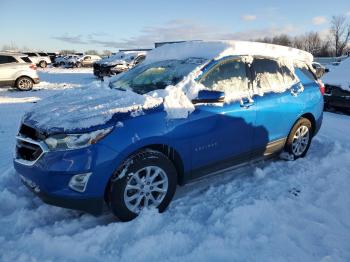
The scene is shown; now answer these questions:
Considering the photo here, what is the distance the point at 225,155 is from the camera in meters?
4.20

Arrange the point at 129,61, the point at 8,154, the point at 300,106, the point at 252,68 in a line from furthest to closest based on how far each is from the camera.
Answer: the point at 129,61 → the point at 8,154 → the point at 300,106 → the point at 252,68

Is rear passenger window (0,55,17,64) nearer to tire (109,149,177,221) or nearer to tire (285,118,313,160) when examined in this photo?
tire (285,118,313,160)

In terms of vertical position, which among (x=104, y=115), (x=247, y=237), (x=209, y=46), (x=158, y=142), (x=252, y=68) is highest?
(x=209, y=46)

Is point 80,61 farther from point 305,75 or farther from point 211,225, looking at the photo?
point 211,225

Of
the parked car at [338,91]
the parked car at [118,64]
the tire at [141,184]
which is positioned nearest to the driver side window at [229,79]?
the tire at [141,184]

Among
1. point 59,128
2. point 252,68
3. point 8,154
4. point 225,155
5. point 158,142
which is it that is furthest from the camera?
point 8,154

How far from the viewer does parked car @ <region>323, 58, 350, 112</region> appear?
29.4 feet

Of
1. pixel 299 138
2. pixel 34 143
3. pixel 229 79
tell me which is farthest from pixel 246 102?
pixel 34 143

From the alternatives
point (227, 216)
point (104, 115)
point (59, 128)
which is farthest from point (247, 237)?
point (59, 128)

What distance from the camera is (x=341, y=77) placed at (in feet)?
30.7

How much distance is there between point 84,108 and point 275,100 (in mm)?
2539

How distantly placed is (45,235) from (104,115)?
1240 mm

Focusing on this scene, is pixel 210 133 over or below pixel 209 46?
below

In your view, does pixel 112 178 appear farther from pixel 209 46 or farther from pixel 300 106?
pixel 300 106
